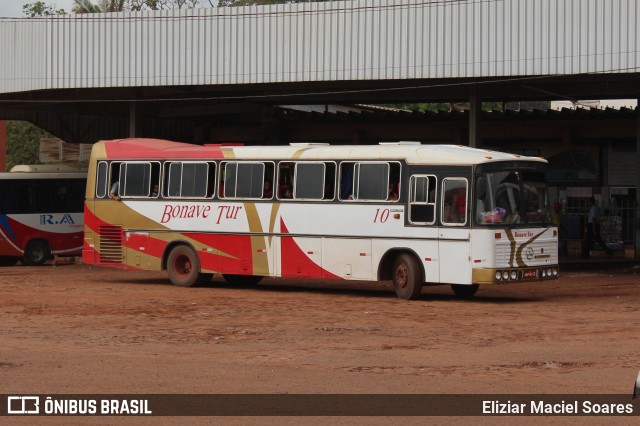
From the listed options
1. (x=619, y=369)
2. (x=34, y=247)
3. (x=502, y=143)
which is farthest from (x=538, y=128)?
(x=619, y=369)

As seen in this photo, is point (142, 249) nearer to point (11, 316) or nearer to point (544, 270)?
point (11, 316)

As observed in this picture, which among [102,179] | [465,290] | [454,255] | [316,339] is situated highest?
[102,179]

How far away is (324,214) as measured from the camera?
23.3 m

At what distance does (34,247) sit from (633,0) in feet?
60.0

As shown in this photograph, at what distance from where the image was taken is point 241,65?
31406 millimetres

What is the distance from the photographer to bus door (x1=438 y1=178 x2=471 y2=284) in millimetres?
21250

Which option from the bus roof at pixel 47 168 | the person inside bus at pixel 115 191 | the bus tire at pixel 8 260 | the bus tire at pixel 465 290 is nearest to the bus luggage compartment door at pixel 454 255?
the bus tire at pixel 465 290

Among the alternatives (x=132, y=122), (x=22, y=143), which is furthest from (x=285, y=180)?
(x=22, y=143)

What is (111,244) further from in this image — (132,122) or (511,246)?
(132,122)

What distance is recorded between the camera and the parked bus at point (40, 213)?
112 ft

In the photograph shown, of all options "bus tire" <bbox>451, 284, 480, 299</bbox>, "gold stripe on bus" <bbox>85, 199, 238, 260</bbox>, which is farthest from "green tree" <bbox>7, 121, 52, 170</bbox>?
"bus tire" <bbox>451, 284, 480, 299</bbox>

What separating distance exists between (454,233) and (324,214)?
10.0ft

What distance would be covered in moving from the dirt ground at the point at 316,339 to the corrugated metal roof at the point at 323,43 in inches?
226

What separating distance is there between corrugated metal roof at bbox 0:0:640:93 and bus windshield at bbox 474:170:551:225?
6.46 m
